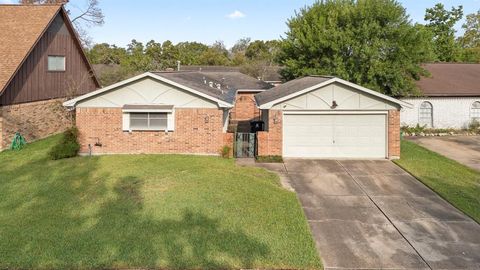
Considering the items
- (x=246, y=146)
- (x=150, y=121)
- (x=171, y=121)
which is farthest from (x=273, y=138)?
(x=150, y=121)

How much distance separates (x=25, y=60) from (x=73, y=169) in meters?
8.73

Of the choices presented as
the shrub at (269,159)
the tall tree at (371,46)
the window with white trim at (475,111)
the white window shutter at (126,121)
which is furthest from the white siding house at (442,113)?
the white window shutter at (126,121)

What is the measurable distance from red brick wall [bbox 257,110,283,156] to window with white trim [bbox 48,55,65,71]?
1357cm

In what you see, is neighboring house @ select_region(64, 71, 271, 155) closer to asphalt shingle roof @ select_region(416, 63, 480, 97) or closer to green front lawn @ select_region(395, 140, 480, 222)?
green front lawn @ select_region(395, 140, 480, 222)

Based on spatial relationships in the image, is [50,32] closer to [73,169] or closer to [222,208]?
[73,169]

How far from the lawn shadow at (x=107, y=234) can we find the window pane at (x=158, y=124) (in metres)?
4.95

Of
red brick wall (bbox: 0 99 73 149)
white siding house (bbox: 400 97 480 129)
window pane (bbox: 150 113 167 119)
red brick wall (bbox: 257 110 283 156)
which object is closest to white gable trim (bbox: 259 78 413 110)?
red brick wall (bbox: 257 110 283 156)

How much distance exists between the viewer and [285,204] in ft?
34.7

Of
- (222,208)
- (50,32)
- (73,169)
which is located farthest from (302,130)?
(50,32)

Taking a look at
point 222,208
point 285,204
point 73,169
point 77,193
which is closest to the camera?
point 222,208

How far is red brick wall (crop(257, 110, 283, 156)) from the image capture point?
16594 mm

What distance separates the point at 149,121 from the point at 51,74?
A: 9.71m

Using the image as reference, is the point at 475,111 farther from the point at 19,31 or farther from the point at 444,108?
the point at 19,31

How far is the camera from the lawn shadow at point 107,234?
7285 millimetres
